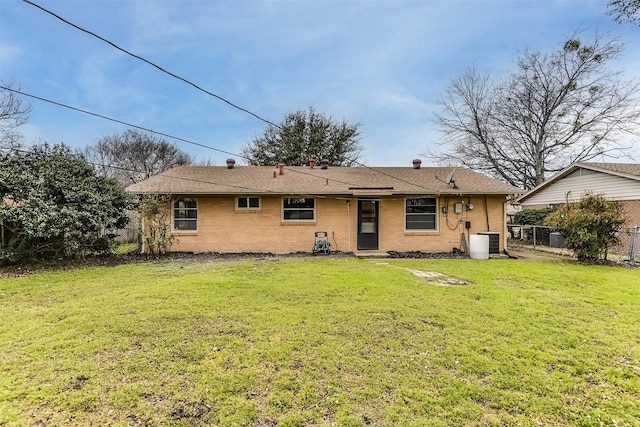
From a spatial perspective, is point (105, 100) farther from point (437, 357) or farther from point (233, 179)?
point (437, 357)

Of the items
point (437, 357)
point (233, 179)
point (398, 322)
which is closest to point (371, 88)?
point (233, 179)

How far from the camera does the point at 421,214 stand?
41.5 feet

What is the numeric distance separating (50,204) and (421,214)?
40.2 ft

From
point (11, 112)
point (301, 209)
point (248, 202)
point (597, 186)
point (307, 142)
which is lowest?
point (301, 209)

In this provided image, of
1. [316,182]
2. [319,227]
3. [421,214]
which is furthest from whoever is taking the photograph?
[316,182]

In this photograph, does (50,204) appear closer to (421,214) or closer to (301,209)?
(301,209)

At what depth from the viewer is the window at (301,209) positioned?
12.5m

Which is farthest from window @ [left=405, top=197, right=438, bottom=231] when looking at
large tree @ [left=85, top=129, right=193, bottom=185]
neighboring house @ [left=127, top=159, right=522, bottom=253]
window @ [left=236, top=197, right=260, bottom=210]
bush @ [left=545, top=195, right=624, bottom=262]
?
large tree @ [left=85, top=129, right=193, bottom=185]

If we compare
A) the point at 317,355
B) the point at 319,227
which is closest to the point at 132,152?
the point at 319,227

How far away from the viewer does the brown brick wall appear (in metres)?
12.3

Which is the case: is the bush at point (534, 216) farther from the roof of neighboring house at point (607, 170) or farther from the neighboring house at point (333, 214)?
the neighboring house at point (333, 214)

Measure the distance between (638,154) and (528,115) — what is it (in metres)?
6.58

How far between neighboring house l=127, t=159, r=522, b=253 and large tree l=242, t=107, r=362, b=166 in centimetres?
1477

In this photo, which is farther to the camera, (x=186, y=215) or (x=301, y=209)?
(x=301, y=209)
